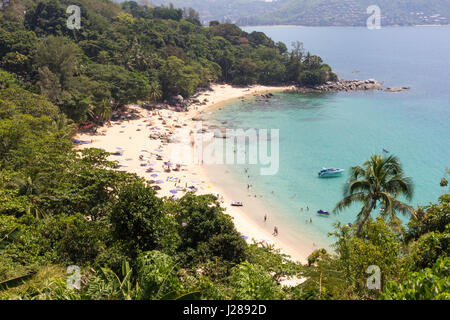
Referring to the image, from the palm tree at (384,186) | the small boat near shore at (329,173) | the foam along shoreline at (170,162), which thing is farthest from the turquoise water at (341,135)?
the palm tree at (384,186)

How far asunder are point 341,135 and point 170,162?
84.1 feet

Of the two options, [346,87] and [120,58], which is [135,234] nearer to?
[120,58]

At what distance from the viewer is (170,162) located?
108 feet

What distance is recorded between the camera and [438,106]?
5697cm

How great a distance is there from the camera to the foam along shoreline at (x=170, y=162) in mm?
23883

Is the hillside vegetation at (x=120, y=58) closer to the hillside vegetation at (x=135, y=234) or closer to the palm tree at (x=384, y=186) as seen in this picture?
the hillside vegetation at (x=135, y=234)

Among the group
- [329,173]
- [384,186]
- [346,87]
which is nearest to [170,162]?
[329,173]

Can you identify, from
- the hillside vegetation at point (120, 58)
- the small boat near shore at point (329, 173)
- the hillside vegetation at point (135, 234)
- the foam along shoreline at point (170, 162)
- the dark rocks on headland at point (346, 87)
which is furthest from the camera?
the dark rocks on headland at point (346, 87)

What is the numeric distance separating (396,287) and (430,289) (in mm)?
598

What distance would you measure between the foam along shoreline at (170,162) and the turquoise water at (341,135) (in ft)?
9.11

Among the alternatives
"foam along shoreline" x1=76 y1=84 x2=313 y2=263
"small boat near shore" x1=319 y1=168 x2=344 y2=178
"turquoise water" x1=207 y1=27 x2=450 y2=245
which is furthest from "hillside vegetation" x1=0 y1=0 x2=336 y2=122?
"small boat near shore" x1=319 y1=168 x2=344 y2=178

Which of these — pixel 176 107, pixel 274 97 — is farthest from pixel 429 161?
pixel 176 107

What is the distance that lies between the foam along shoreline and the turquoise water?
278 cm

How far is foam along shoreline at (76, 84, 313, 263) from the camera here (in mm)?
23883
